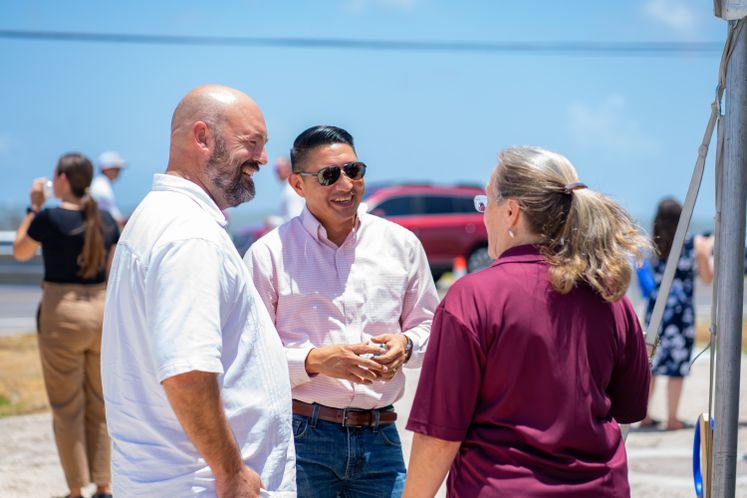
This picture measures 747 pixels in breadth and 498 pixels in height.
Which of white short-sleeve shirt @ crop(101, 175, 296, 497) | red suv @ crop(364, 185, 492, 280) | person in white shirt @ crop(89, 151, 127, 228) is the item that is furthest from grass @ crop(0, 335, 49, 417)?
red suv @ crop(364, 185, 492, 280)

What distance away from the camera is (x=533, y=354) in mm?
2375

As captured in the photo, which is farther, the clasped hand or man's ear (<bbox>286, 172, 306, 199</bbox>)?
man's ear (<bbox>286, 172, 306, 199</bbox>)

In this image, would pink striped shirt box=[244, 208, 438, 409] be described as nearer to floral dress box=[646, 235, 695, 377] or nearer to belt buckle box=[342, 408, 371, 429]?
belt buckle box=[342, 408, 371, 429]

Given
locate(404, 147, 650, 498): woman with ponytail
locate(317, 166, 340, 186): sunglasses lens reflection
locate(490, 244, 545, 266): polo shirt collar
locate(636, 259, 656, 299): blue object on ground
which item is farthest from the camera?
locate(636, 259, 656, 299): blue object on ground

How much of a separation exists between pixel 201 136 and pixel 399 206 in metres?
16.4

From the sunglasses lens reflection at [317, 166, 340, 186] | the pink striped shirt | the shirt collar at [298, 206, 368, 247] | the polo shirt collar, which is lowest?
the pink striped shirt

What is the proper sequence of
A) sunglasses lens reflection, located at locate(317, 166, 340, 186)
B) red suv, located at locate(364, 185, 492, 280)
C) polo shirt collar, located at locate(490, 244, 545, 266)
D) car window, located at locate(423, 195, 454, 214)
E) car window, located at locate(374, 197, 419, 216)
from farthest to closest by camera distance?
1. car window, located at locate(423, 195, 454, 214)
2. red suv, located at locate(364, 185, 492, 280)
3. car window, located at locate(374, 197, 419, 216)
4. sunglasses lens reflection, located at locate(317, 166, 340, 186)
5. polo shirt collar, located at locate(490, 244, 545, 266)

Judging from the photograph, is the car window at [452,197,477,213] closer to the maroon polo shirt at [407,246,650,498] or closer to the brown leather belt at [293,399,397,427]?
the brown leather belt at [293,399,397,427]

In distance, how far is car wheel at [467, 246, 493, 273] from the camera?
739 inches

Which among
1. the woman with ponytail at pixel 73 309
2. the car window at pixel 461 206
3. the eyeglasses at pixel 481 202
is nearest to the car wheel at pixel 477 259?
the car window at pixel 461 206

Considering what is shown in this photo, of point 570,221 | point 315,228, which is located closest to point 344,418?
point 315,228

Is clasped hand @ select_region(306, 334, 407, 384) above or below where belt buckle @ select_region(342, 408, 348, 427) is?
above

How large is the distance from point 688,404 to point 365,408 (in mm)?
6030

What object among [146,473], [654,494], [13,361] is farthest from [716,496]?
[13,361]
